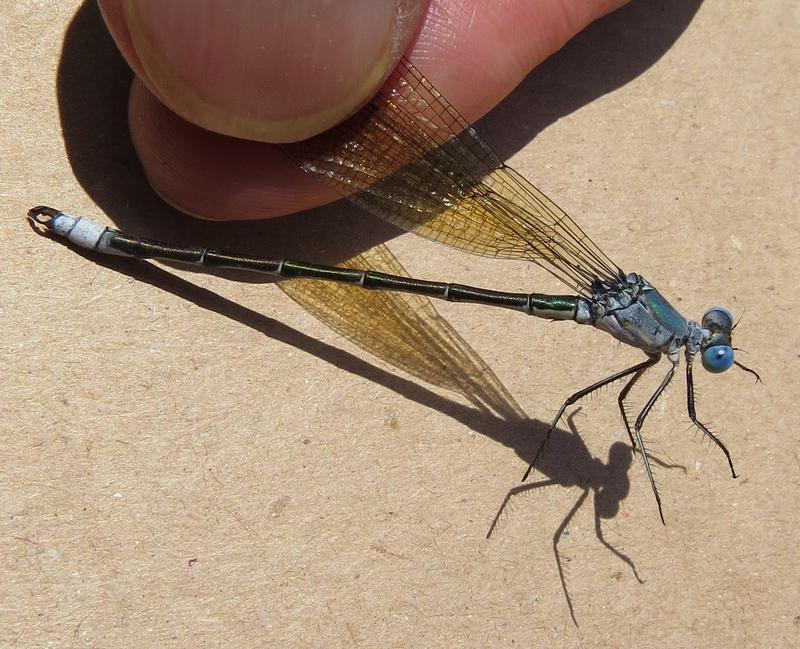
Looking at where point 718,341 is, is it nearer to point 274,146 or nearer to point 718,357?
point 718,357

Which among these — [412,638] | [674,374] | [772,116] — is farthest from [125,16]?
[772,116]

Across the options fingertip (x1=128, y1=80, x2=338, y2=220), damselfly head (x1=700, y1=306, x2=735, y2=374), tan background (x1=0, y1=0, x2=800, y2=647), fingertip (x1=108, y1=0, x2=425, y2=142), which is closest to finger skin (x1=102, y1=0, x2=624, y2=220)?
fingertip (x1=128, y1=80, x2=338, y2=220)

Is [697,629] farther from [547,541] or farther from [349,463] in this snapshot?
[349,463]

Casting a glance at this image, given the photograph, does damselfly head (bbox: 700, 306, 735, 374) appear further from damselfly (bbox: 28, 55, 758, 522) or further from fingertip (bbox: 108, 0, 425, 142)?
fingertip (bbox: 108, 0, 425, 142)

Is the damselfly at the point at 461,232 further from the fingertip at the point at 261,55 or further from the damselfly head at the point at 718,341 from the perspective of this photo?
the fingertip at the point at 261,55

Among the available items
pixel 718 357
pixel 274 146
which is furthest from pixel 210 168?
pixel 718 357
